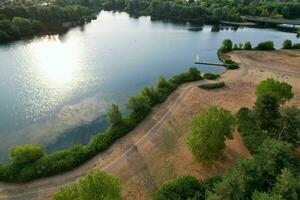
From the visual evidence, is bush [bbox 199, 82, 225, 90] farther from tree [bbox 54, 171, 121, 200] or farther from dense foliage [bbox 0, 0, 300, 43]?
dense foliage [bbox 0, 0, 300, 43]

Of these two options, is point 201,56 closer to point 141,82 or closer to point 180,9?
point 141,82

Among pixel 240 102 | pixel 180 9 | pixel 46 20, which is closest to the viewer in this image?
pixel 240 102

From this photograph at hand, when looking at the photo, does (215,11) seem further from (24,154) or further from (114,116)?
(24,154)

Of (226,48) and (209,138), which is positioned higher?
(209,138)

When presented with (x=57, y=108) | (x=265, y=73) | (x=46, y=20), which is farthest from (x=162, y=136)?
(x=46, y=20)

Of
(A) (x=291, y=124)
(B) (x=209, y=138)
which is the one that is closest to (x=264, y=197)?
(B) (x=209, y=138)

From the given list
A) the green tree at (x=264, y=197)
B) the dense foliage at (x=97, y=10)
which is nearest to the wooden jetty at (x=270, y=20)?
the dense foliage at (x=97, y=10)
